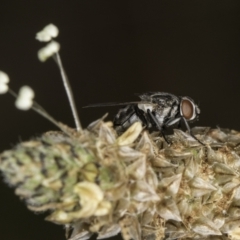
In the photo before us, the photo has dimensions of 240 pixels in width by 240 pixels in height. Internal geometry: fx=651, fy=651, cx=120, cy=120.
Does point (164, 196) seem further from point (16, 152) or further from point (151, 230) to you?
point (16, 152)

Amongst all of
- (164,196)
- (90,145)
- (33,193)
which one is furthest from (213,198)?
(33,193)

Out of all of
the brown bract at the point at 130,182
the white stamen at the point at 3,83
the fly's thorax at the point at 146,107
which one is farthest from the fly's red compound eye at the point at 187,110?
the white stamen at the point at 3,83

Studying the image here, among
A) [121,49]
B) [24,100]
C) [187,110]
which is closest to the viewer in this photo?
[24,100]

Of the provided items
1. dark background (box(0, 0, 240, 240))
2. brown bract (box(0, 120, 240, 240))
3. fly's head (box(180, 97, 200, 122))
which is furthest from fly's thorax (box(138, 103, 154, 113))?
dark background (box(0, 0, 240, 240))

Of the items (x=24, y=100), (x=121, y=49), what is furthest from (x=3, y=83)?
(x=121, y=49)

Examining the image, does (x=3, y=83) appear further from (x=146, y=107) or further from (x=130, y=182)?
(x=146, y=107)

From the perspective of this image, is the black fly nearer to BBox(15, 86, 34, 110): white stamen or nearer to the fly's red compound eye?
the fly's red compound eye

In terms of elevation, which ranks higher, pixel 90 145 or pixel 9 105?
pixel 9 105
